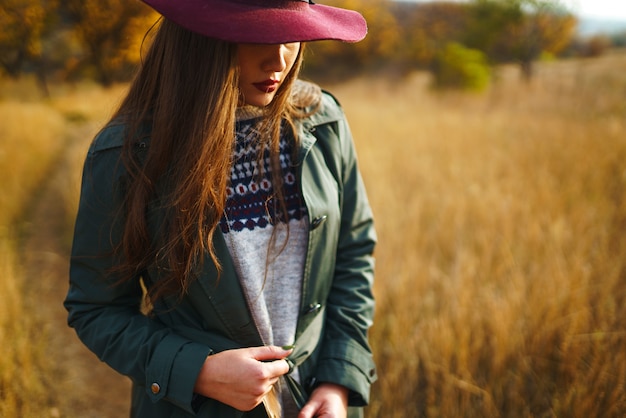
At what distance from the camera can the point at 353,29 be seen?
0.96m

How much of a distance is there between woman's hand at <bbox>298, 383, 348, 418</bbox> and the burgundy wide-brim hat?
2.68ft

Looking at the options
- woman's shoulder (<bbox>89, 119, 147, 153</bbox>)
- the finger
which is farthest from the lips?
the finger

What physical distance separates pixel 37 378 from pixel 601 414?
97.6 inches

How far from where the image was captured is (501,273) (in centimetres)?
273

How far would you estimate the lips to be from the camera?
3.11ft

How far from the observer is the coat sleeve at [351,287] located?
1.17 meters

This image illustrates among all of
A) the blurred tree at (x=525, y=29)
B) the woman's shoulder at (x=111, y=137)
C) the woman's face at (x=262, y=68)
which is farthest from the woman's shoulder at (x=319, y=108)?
the blurred tree at (x=525, y=29)

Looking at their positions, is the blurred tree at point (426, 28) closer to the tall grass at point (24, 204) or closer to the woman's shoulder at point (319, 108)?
the tall grass at point (24, 204)

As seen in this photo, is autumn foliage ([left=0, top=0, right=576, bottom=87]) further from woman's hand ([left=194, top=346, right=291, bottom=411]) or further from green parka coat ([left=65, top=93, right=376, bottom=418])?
woman's hand ([left=194, top=346, right=291, bottom=411])

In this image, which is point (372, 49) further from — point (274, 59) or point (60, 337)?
point (274, 59)

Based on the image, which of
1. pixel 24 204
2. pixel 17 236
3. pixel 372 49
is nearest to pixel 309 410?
pixel 17 236

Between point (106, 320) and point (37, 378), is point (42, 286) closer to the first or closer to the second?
point (37, 378)

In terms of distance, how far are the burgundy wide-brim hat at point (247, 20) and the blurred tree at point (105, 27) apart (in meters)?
2.27

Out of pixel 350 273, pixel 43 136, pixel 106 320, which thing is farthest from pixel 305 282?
pixel 43 136
